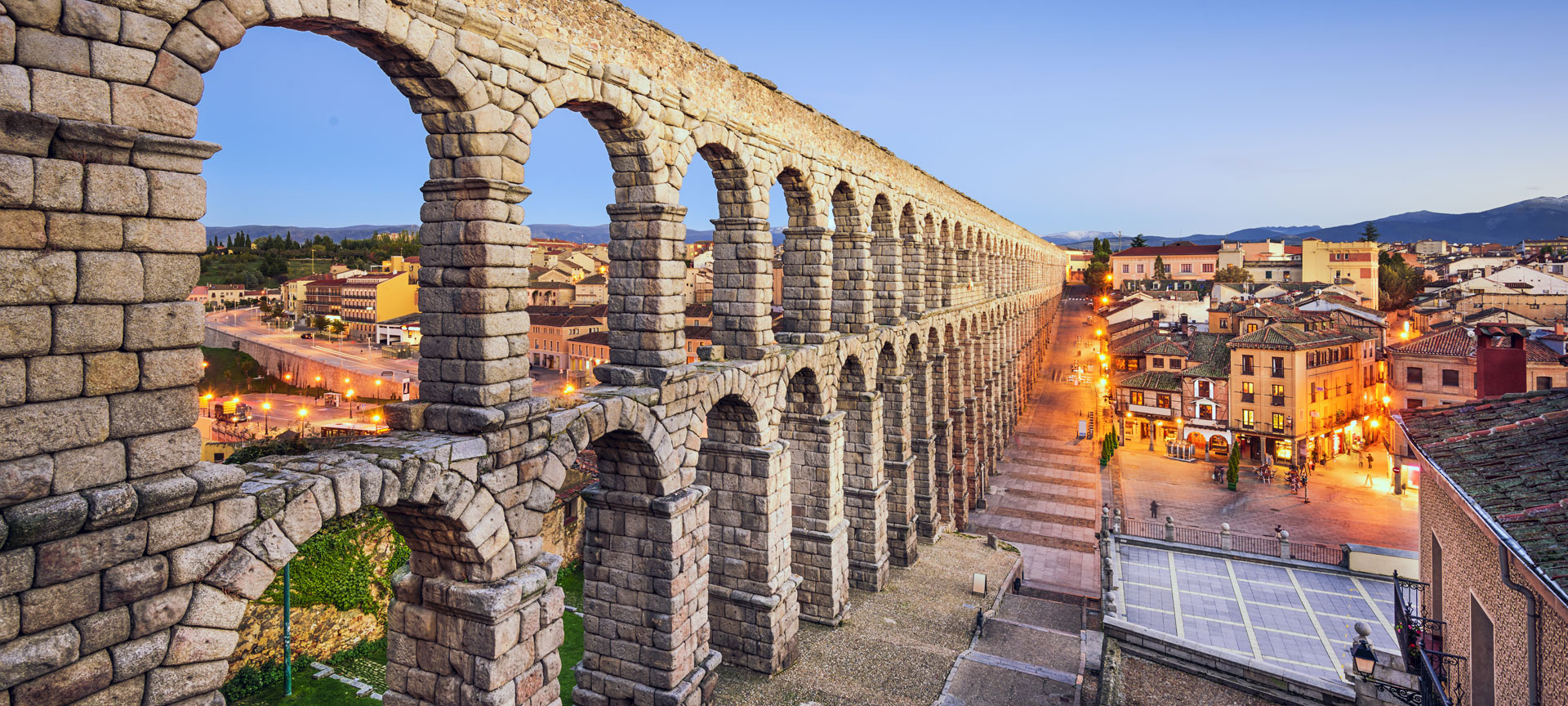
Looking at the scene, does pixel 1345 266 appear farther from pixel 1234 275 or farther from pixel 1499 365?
pixel 1499 365

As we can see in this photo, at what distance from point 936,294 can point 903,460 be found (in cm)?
878

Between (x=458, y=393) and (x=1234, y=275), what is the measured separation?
347 ft

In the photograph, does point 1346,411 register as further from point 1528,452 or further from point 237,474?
point 237,474

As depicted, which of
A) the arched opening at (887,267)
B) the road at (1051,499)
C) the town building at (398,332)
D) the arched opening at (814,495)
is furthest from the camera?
the town building at (398,332)

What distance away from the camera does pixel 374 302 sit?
84125 mm

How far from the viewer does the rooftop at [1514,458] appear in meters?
9.11

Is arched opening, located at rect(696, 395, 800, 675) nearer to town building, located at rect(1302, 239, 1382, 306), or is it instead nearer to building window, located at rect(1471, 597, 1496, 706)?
building window, located at rect(1471, 597, 1496, 706)

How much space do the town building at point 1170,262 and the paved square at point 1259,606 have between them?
95.1 metres

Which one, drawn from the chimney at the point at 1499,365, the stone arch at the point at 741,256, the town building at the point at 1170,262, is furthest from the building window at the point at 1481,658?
the town building at the point at 1170,262

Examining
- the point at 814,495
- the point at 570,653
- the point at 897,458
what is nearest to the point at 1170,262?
the point at 897,458

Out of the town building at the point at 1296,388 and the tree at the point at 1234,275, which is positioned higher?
the tree at the point at 1234,275

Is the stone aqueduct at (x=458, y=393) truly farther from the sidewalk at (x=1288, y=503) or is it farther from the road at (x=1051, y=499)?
the sidewalk at (x=1288, y=503)

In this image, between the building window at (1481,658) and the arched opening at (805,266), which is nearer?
the building window at (1481,658)

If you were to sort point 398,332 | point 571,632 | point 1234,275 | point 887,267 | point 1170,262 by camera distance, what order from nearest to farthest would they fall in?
1. point 887,267
2. point 571,632
3. point 398,332
4. point 1234,275
5. point 1170,262
